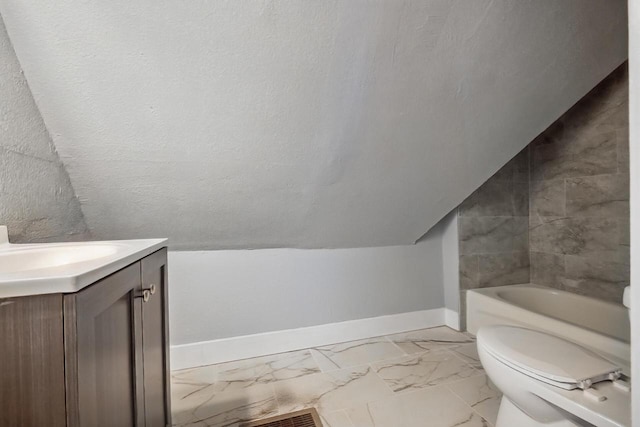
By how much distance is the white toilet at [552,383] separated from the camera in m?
0.89

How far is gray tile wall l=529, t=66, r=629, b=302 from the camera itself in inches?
76.6

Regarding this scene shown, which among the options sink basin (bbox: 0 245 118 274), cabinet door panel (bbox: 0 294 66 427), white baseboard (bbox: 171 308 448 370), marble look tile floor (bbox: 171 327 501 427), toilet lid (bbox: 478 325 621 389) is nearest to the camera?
cabinet door panel (bbox: 0 294 66 427)

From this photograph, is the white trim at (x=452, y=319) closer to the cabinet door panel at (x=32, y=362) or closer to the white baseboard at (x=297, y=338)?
the white baseboard at (x=297, y=338)

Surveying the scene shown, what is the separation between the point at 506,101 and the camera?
5.04 feet

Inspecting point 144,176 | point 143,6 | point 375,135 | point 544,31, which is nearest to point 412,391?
point 375,135

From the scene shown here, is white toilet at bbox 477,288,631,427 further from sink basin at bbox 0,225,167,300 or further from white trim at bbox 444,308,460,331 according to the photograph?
sink basin at bbox 0,225,167,300

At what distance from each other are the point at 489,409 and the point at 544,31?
1735 millimetres

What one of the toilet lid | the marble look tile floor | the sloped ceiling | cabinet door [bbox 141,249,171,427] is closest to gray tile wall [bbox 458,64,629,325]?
the sloped ceiling

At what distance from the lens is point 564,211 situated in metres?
2.27

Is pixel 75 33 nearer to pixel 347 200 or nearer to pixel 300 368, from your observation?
pixel 347 200

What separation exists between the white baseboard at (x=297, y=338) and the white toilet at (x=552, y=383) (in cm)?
112

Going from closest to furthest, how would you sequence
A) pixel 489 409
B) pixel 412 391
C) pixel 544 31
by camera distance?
1. pixel 544 31
2. pixel 489 409
3. pixel 412 391

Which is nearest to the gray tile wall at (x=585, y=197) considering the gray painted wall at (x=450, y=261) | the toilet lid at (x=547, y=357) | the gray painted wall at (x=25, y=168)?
the gray painted wall at (x=450, y=261)

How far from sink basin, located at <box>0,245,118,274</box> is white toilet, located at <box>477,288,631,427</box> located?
1.36 metres
